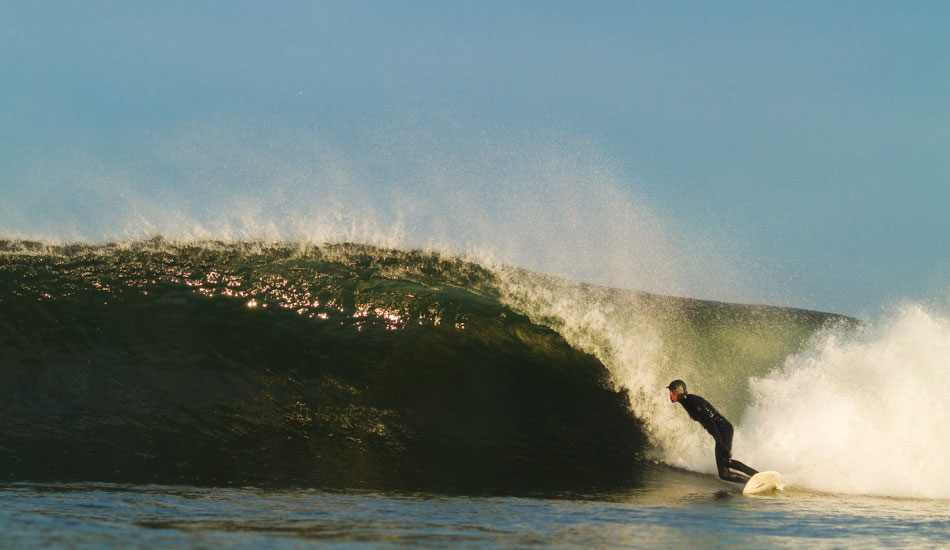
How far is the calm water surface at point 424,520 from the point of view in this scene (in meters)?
3.19

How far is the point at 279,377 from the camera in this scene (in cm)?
816

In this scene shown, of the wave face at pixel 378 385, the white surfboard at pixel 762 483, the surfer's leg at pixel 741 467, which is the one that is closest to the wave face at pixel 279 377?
the wave face at pixel 378 385

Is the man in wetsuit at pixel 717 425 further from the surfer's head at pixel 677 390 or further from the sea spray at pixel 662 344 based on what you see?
the sea spray at pixel 662 344

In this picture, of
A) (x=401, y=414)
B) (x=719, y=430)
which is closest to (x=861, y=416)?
(x=719, y=430)

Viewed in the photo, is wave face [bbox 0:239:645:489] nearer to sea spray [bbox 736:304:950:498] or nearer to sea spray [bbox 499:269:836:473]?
sea spray [bbox 499:269:836:473]

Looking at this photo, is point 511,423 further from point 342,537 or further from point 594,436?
point 342,537

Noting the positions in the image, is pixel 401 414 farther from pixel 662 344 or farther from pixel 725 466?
pixel 662 344

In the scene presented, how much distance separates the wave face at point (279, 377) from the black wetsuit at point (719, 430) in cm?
107

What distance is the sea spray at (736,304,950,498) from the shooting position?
6.88 meters

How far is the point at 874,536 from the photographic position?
12.7 ft

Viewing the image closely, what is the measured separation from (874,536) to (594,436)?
4.43 m

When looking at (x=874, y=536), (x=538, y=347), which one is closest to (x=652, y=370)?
(x=538, y=347)

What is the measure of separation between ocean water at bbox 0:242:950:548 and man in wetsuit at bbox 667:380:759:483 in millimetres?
456

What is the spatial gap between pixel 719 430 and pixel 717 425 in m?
0.05
